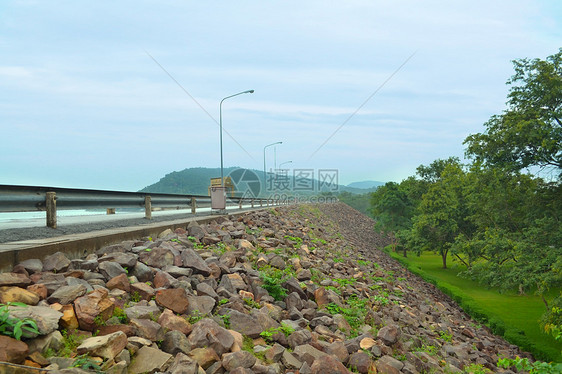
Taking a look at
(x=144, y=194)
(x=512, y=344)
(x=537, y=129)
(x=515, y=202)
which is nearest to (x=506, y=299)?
(x=515, y=202)

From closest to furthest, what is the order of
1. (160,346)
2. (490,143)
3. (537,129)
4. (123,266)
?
(160,346) → (123,266) → (537,129) → (490,143)

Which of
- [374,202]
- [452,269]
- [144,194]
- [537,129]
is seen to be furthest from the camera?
[374,202]

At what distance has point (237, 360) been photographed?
14.8ft

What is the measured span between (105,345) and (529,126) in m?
23.6

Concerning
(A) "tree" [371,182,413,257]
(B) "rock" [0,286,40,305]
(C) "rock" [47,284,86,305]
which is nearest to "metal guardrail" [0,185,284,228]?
(B) "rock" [0,286,40,305]

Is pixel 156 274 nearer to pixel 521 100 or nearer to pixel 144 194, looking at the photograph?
pixel 144 194

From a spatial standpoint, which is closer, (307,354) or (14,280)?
(14,280)

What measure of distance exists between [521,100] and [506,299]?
47.1 ft

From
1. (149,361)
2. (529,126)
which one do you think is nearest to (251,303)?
(149,361)

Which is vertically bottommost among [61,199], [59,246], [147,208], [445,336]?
[445,336]

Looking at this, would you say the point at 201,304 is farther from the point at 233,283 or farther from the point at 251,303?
the point at 233,283

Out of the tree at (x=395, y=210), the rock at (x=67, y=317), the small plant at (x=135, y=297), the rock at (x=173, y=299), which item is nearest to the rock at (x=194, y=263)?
the rock at (x=173, y=299)

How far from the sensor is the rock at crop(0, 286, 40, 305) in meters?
4.28

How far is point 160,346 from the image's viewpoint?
4.54m
